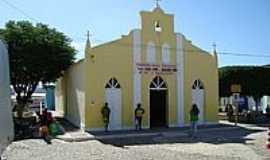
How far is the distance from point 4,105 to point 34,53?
22.1 metres

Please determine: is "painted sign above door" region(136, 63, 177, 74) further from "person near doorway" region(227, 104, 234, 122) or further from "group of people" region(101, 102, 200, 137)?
"person near doorway" region(227, 104, 234, 122)

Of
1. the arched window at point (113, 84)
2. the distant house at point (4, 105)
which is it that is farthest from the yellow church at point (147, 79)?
the distant house at point (4, 105)

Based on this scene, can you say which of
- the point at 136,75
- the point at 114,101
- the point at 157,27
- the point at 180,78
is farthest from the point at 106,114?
the point at 157,27

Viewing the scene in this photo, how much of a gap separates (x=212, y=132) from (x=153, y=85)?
4.88m

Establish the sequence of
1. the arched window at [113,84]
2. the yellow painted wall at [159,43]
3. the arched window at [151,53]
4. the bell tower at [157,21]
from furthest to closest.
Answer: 1. the bell tower at [157,21]
2. the arched window at [151,53]
3. the yellow painted wall at [159,43]
4. the arched window at [113,84]

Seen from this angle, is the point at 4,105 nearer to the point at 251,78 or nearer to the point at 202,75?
the point at 202,75

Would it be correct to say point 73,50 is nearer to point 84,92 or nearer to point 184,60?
point 84,92

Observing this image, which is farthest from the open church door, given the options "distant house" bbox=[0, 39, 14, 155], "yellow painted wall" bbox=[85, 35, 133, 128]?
"distant house" bbox=[0, 39, 14, 155]

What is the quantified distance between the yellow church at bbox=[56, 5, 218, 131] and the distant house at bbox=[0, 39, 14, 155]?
1884cm

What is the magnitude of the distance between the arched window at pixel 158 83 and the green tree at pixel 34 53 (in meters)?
5.81

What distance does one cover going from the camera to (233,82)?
36531mm

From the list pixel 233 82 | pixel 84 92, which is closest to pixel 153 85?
pixel 84 92

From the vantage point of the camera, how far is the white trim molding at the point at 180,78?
91.0 feet

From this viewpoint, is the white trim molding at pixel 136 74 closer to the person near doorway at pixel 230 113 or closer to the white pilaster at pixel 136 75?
the white pilaster at pixel 136 75
